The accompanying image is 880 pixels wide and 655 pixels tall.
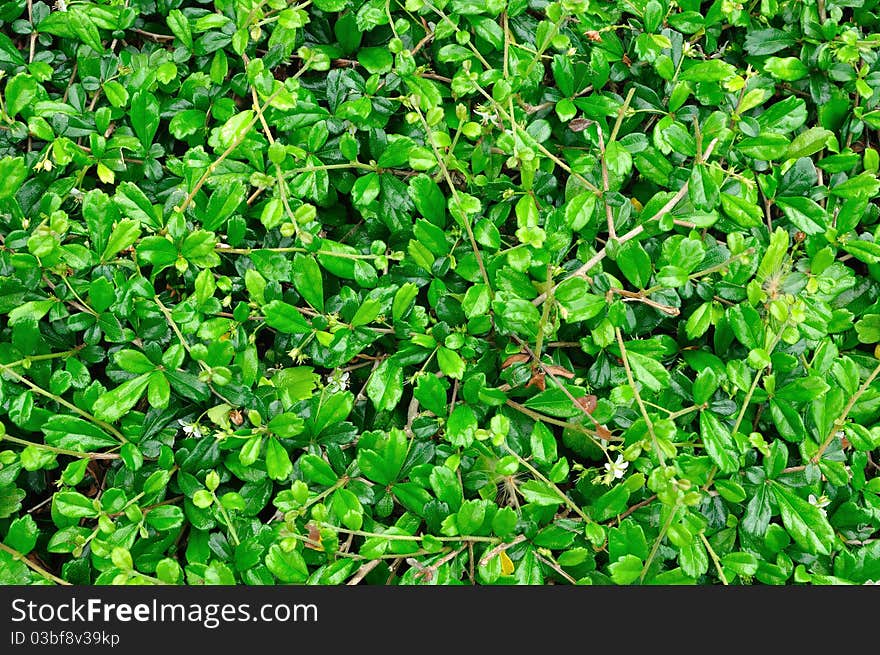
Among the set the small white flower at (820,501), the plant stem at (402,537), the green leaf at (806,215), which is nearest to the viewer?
the plant stem at (402,537)

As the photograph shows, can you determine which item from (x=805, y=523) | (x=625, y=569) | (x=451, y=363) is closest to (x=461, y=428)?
(x=451, y=363)

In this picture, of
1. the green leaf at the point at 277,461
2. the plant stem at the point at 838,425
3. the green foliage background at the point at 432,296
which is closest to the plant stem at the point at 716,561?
the green foliage background at the point at 432,296

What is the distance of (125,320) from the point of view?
128 centimetres

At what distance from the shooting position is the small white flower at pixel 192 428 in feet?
4.03

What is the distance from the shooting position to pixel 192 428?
4.03ft

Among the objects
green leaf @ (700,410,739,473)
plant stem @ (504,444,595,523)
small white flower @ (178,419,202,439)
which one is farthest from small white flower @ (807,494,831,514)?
small white flower @ (178,419,202,439)

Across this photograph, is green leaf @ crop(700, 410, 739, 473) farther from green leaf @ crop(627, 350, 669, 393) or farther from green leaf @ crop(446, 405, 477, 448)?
green leaf @ crop(446, 405, 477, 448)

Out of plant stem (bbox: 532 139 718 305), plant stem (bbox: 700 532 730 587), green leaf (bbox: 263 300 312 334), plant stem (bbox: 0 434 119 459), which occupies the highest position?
plant stem (bbox: 532 139 718 305)

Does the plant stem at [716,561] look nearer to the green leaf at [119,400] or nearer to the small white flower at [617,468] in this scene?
the small white flower at [617,468]

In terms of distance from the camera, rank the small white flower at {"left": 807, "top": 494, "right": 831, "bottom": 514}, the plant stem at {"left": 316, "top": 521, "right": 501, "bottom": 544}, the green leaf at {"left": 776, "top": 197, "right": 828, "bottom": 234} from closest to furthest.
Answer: the plant stem at {"left": 316, "top": 521, "right": 501, "bottom": 544}, the small white flower at {"left": 807, "top": 494, "right": 831, "bottom": 514}, the green leaf at {"left": 776, "top": 197, "right": 828, "bottom": 234}

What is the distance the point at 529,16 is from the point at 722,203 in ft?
1.65

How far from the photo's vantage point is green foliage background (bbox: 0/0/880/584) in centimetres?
121

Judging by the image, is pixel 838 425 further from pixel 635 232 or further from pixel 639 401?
pixel 635 232

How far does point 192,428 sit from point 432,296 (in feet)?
1.44
